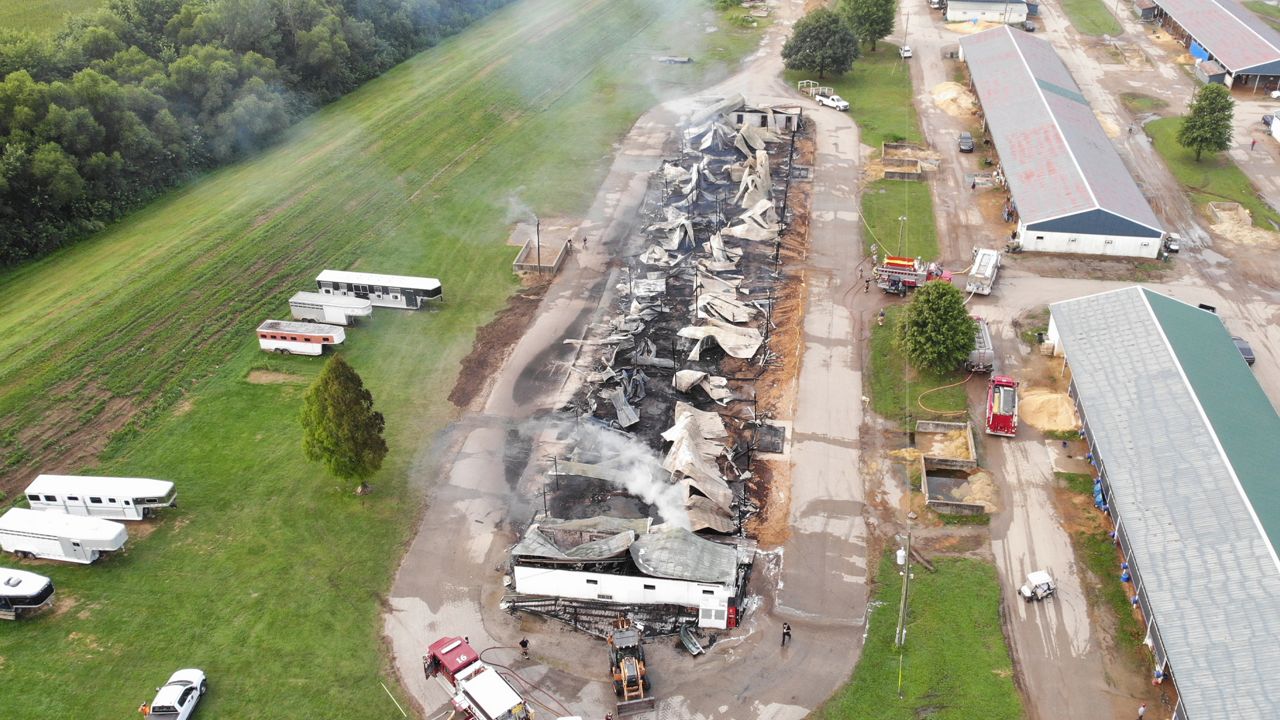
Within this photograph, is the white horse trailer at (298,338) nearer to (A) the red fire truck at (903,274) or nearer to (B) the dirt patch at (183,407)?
(B) the dirt patch at (183,407)

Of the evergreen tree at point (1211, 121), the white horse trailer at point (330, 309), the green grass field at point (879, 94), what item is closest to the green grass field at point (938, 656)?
the white horse trailer at point (330, 309)

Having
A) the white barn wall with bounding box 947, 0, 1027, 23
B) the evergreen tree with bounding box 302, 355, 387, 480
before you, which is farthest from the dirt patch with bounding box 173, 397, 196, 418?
the white barn wall with bounding box 947, 0, 1027, 23

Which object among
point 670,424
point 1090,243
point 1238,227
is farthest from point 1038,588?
point 1238,227

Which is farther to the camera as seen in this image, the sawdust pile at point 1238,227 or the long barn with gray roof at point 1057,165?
the sawdust pile at point 1238,227

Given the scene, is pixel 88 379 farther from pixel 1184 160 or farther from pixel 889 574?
pixel 1184 160

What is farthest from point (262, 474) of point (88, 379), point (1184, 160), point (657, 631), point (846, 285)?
point (1184, 160)
